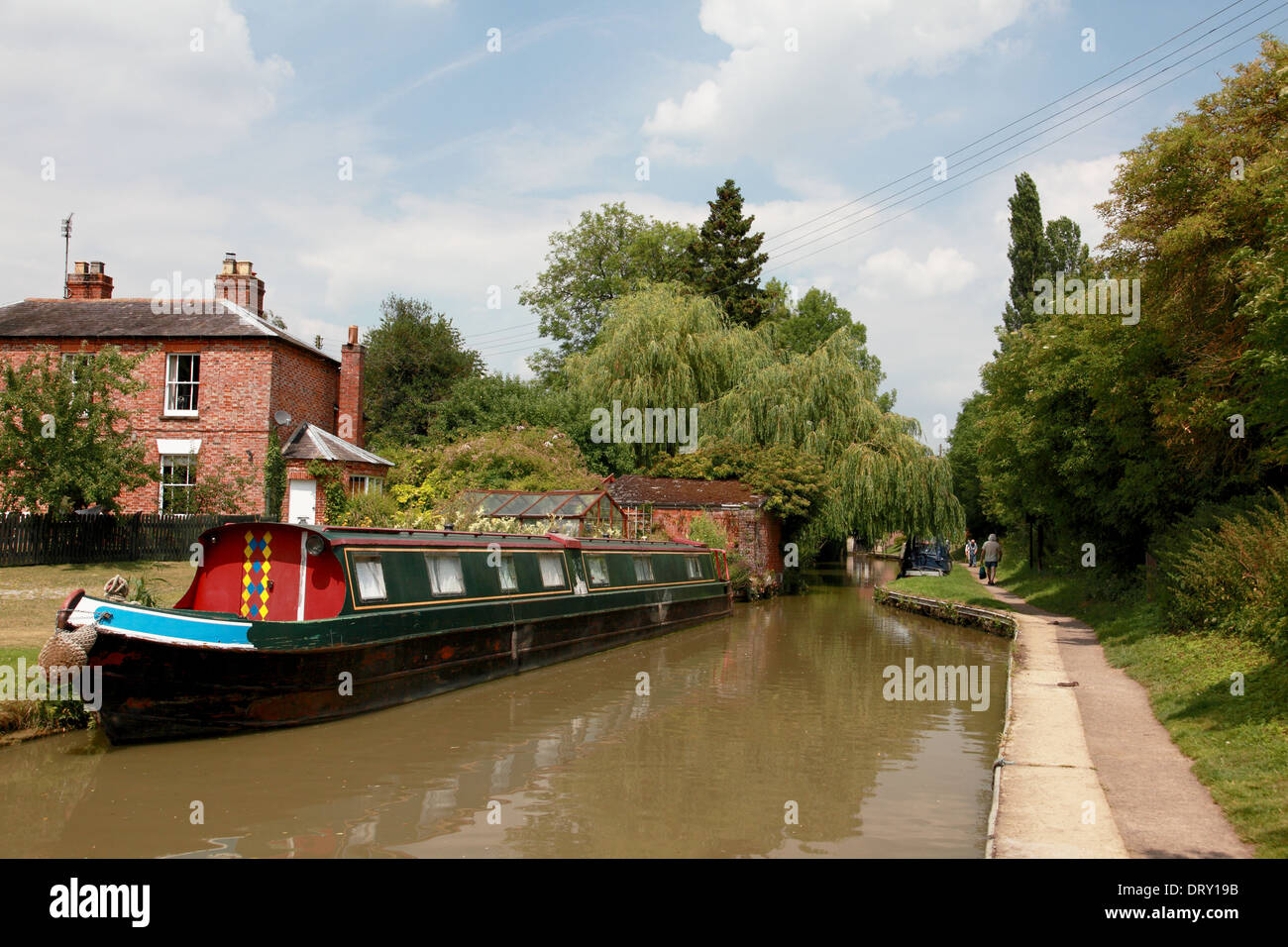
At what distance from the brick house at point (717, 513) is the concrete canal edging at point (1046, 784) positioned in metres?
14.7

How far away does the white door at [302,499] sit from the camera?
79.2 ft

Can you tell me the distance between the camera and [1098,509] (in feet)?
63.1

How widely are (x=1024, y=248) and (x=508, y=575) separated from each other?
128ft

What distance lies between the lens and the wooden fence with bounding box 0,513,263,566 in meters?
17.4

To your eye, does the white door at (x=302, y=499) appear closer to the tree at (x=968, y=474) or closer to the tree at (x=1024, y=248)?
the tree at (x=968, y=474)

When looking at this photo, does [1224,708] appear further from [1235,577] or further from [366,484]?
[366,484]

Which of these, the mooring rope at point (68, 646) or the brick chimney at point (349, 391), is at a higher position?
the brick chimney at point (349, 391)

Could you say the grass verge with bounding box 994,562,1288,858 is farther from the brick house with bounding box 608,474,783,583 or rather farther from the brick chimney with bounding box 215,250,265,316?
the brick chimney with bounding box 215,250,265,316

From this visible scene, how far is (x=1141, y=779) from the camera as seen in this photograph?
7.00 m

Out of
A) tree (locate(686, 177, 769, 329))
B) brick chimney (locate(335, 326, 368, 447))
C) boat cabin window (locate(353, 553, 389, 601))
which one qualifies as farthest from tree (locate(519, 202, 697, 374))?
boat cabin window (locate(353, 553, 389, 601))

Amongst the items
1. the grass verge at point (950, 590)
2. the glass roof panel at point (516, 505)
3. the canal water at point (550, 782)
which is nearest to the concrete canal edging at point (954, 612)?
the grass verge at point (950, 590)

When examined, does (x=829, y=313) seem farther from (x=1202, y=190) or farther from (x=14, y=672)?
(x=14, y=672)

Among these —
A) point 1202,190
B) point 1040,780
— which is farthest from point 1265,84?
point 1040,780

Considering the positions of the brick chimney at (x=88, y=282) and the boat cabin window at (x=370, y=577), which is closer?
the boat cabin window at (x=370, y=577)
